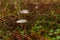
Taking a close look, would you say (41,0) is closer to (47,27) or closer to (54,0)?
(54,0)

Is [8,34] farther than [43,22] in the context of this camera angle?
No

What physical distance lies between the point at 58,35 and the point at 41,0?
0.72 m

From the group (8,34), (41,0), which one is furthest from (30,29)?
(41,0)

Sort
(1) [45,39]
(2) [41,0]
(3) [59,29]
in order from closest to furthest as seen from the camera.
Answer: (1) [45,39] < (3) [59,29] < (2) [41,0]

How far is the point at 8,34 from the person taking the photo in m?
1.99

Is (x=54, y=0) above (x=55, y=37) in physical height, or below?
above

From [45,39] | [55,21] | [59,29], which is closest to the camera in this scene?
[45,39]

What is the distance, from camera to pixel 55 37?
196cm

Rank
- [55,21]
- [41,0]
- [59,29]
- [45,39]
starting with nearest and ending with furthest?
[45,39] → [59,29] → [55,21] → [41,0]

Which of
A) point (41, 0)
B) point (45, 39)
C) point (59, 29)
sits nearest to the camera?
point (45, 39)

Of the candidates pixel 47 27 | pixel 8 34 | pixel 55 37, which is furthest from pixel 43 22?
pixel 8 34

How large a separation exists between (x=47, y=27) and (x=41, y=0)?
0.54 meters

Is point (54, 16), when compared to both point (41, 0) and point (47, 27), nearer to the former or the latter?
point (47, 27)

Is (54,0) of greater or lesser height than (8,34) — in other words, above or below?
above
